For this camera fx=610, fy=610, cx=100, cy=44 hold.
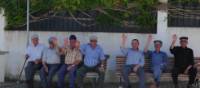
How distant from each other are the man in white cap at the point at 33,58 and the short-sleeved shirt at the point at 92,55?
1.00 meters

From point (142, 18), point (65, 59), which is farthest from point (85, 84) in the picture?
point (142, 18)

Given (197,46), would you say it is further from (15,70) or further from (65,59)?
(15,70)

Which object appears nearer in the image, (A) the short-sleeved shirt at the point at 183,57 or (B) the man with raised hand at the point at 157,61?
(B) the man with raised hand at the point at 157,61

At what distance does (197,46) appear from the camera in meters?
14.9

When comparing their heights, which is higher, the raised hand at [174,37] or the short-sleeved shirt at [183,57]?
the raised hand at [174,37]

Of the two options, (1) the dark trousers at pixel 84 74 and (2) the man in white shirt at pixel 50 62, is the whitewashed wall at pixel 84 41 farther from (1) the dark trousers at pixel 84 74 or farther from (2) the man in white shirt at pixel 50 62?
(1) the dark trousers at pixel 84 74

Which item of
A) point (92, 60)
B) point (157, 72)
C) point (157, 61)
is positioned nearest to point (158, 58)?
point (157, 61)

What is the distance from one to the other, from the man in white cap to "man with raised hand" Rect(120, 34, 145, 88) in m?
1.93

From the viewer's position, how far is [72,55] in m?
13.5

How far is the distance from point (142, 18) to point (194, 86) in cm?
211

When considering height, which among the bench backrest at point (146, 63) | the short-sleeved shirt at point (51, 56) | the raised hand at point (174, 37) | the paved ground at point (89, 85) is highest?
the raised hand at point (174, 37)

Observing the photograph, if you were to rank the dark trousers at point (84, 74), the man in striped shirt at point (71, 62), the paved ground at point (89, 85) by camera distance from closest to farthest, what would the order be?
1. the dark trousers at point (84, 74)
2. the man in striped shirt at point (71, 62)
3. the paved ground at point (89, 85)

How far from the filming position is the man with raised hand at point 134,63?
13367 millimetres

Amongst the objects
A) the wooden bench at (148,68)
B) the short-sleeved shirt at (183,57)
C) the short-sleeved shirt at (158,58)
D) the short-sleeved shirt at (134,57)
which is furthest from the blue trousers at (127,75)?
the short-sleeved shirt at (183,57)
